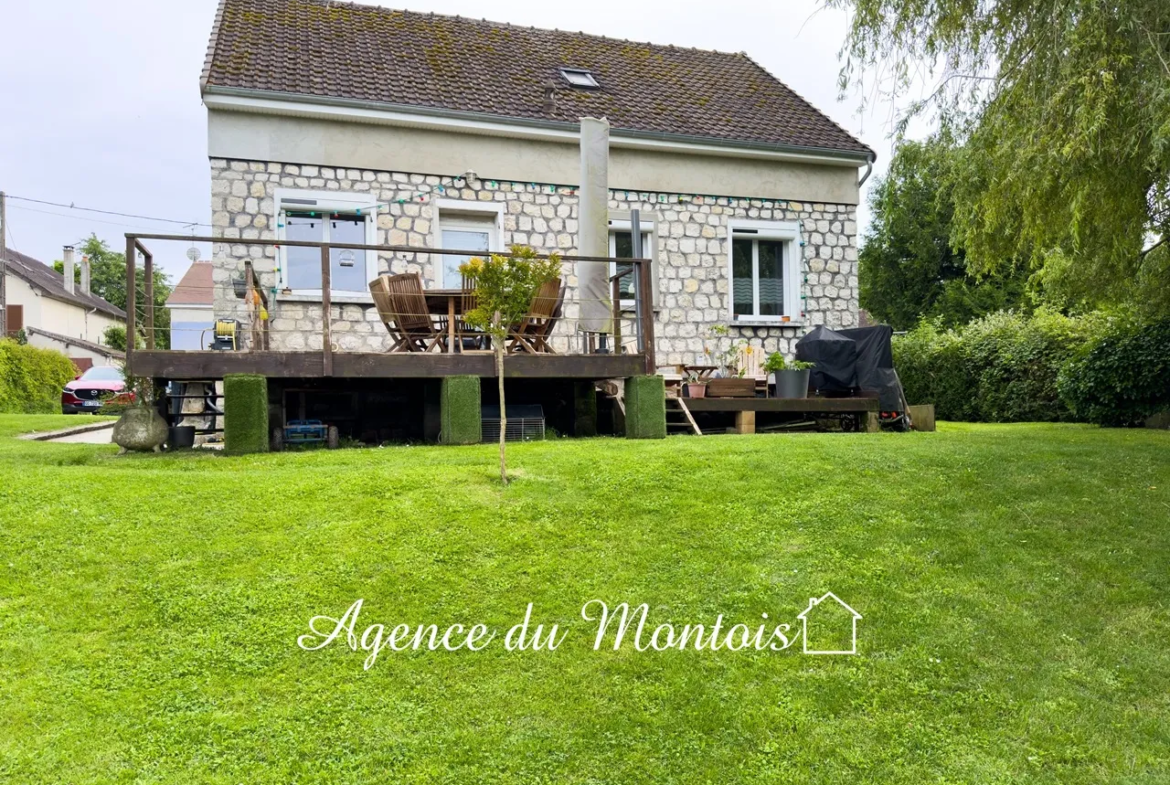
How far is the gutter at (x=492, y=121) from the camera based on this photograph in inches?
420

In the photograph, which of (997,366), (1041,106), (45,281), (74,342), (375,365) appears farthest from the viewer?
(45,281)

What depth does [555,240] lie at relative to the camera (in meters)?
12.3

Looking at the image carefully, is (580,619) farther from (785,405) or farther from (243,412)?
(785,405)

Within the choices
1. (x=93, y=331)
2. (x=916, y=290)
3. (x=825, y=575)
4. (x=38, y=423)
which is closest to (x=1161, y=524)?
(x=825, y=575)

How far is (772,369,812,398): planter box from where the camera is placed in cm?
1105

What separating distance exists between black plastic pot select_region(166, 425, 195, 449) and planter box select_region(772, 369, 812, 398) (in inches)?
271

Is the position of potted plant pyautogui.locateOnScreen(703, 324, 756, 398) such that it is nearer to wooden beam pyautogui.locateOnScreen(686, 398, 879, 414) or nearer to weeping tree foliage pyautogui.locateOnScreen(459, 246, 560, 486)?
wooden beam pyautogui.locateOnScreen(686, 398, 879, 414)

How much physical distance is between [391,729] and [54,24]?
2351cm

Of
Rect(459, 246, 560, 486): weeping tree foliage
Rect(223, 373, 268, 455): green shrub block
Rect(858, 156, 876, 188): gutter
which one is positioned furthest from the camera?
Rect(858, 156, 876, 188): gutter

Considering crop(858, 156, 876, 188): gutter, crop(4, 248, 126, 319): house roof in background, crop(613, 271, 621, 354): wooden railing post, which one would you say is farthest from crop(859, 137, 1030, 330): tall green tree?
crop(4, 248, 126, 319): house roof in background

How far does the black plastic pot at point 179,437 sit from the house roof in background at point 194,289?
26134 millimetres

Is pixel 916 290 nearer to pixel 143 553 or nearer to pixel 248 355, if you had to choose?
pixel 248 355

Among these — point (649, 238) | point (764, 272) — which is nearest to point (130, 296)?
point (649, 238)

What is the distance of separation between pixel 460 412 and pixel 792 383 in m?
4.68
